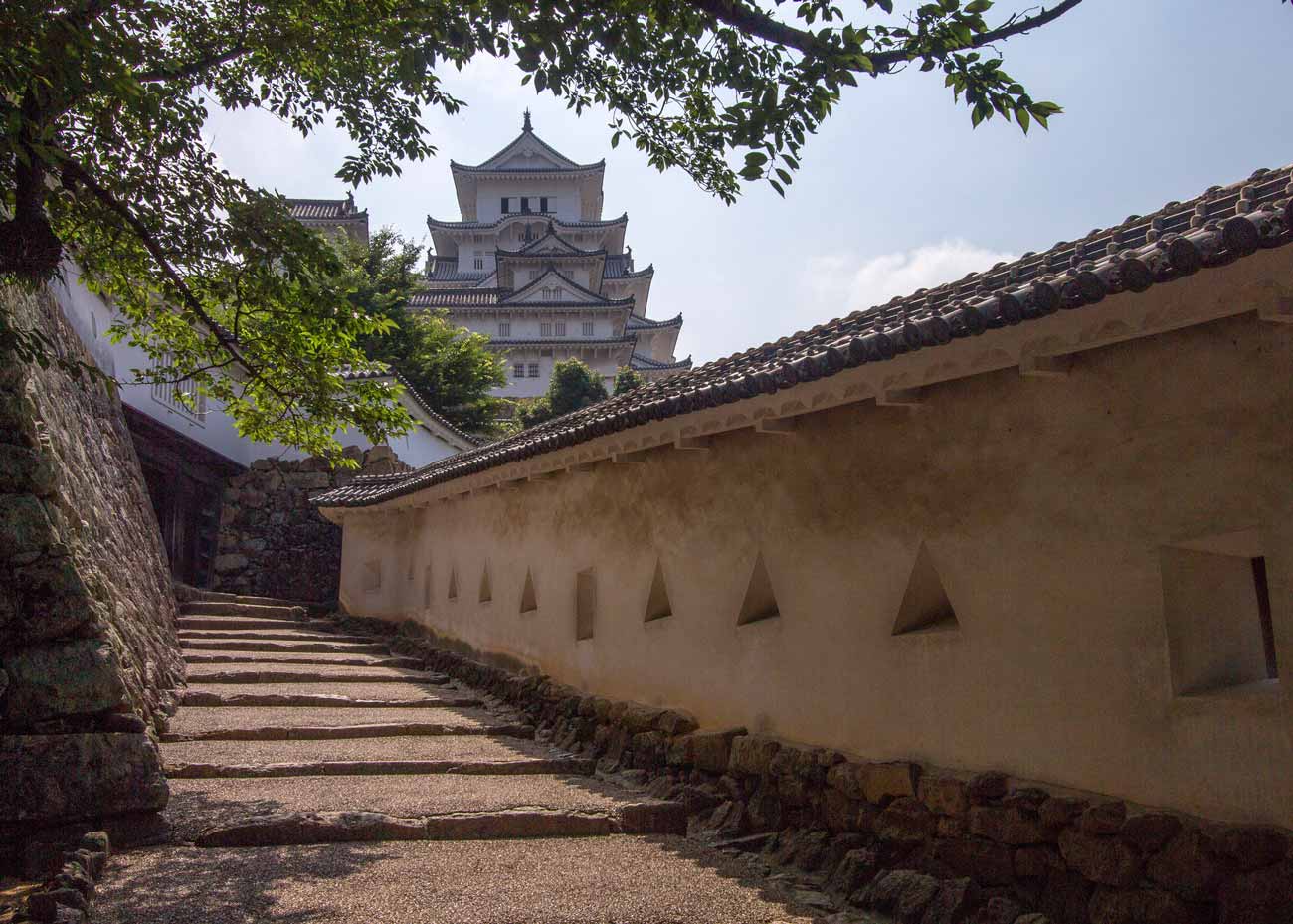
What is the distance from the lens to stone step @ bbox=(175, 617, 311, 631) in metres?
15.2

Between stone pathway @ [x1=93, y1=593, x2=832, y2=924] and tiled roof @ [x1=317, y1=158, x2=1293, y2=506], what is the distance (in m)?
2.80

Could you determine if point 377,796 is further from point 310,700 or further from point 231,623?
point 231,623

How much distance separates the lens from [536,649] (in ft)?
37.0

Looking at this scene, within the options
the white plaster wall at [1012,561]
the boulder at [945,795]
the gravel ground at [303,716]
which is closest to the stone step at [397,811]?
the white plaster wall at [1012,561]

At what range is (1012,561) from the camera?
5.27 meters

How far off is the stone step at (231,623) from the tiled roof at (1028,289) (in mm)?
8935

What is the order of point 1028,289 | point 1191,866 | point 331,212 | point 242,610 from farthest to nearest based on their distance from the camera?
1. point 331,212
2. point 242,610
3. point 1028,289
4. point 1191,866

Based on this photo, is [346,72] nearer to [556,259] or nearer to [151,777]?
[151,777]

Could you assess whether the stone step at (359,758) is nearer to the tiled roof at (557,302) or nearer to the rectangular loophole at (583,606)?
the rectangular loophole at (583,606)

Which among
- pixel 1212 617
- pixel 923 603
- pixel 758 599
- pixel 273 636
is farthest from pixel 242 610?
pixel 1212 617

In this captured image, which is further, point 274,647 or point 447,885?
point 274,647

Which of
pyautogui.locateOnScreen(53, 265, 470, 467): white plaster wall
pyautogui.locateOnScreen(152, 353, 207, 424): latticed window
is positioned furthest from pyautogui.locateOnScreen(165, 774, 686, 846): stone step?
pyautogui.locateOnScreen(152, 353, 207, 424): latticed window

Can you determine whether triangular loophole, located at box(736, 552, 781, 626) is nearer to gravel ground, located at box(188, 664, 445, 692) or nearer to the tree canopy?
the tree canopy

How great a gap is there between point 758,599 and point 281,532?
15635 mm
